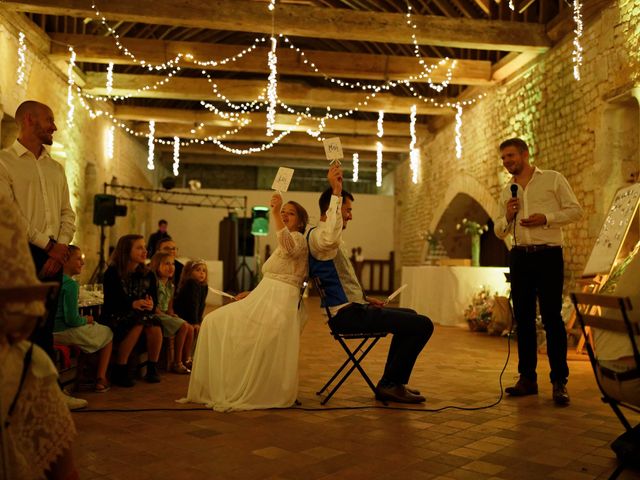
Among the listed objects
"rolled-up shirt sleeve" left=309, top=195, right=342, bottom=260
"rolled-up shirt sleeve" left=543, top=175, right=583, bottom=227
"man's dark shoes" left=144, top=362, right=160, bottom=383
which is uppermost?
"rolled-up shirt sleeve" left=543, top=175, right=583, bottom=227

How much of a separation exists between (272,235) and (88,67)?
23.5 feet

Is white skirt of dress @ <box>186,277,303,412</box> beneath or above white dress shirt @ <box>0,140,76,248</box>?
beneath

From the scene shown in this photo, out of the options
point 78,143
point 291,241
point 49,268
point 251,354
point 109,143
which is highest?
point 109,143

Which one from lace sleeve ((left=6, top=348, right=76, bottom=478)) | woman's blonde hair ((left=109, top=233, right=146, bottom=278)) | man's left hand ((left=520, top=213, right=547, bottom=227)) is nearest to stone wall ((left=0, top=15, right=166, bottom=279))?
woman's blonde hair ((left=109, top=233, right=146, bottom=278))

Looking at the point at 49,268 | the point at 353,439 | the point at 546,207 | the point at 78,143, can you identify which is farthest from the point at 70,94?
the point at 353,439

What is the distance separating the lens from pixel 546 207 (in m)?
3.58

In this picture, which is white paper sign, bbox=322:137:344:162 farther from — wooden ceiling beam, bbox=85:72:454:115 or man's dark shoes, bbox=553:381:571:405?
wooden ceiling beam, bbox=85:72:454:115

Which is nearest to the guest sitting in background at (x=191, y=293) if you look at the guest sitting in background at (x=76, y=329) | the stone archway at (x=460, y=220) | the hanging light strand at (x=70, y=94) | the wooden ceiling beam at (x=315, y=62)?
the guest sitting in background at (x=76, y=329)

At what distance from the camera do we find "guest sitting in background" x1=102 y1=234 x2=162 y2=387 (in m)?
3.74

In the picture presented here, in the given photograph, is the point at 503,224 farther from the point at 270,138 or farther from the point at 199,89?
the point at 270,138

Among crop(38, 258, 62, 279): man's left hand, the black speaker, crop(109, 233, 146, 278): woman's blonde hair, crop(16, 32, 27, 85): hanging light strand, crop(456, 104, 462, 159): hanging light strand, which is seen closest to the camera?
crop(38, 258, 62, 279): man's left hand

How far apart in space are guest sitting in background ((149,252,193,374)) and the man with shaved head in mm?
1291

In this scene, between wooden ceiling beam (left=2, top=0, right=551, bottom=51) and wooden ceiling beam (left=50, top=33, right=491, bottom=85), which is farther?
wooden ceiling beam (left=50, top=33, right=491, bottom=85)

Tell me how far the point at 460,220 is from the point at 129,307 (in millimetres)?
8940
